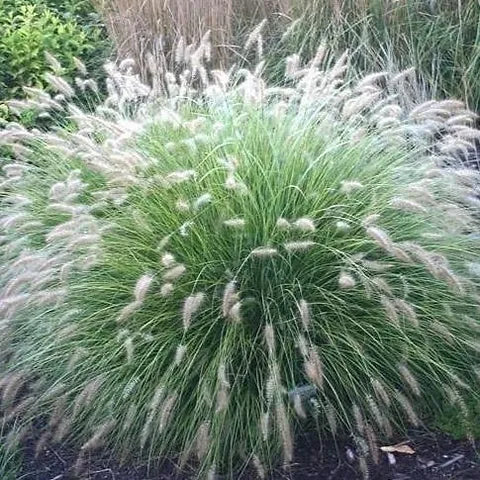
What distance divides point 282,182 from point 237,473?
4.09 feet

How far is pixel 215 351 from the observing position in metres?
3.76

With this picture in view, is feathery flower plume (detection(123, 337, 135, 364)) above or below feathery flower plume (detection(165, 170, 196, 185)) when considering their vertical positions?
below

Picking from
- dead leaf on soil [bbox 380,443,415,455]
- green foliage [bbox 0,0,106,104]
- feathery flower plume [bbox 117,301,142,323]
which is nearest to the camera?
feathery flower plume [bbox 117,301,142,323]

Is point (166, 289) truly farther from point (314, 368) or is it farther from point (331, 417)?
point (331, 417)

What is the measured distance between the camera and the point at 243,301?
146 inches

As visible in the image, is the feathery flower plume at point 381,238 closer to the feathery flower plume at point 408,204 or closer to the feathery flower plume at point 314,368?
the feathery flower plume at point 408,204

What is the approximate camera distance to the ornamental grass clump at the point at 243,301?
3.60 metres

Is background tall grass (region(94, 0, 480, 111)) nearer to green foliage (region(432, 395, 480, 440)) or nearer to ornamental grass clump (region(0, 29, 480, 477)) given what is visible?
ornamental grass clump (region(0, 29, 480, 477))

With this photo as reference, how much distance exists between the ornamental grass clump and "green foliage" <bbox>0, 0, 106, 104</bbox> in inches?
105

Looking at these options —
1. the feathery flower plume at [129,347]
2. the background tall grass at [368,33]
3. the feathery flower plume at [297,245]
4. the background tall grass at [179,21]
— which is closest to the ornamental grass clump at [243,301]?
the feathery flower plume at [297,245]

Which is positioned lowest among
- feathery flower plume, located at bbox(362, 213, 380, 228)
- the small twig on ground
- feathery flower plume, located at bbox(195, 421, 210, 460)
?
the small twig on ground

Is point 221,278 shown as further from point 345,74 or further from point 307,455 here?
point 345,74

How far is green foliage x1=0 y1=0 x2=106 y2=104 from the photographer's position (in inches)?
264

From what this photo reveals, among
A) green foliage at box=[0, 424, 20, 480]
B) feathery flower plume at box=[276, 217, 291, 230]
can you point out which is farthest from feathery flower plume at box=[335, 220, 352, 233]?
green foliage at box=[0, 424, 20, 480]
